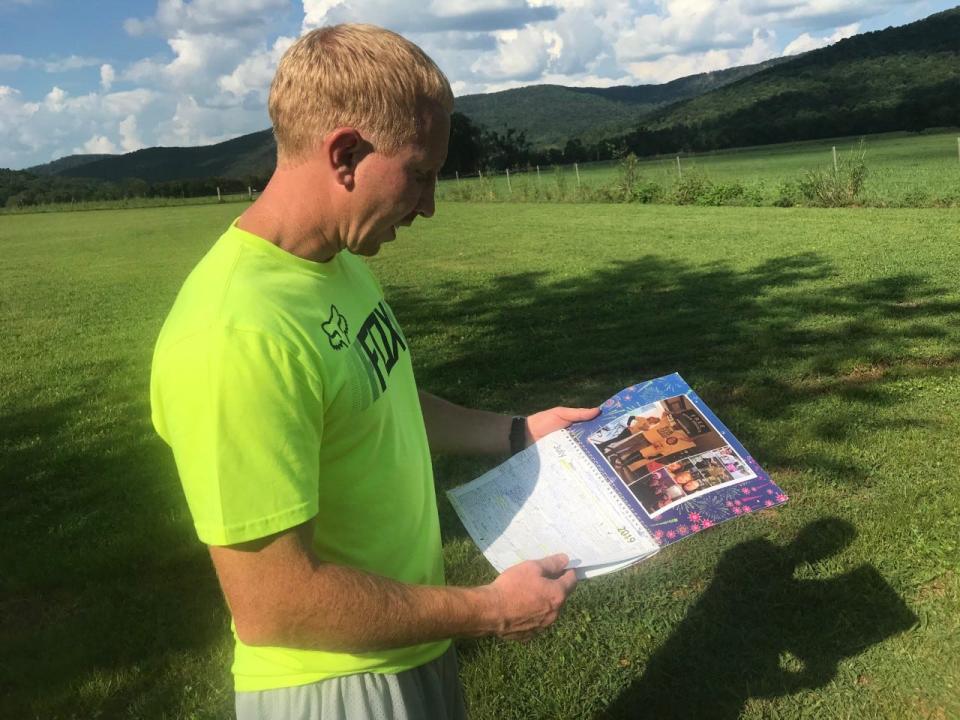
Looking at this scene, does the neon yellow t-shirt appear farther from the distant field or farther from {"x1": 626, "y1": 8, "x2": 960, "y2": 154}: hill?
{"x1": 626, "y1": 8, "x2": 960, "y2": 154}: hill

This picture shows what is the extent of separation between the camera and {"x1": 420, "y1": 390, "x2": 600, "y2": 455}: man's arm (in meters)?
2.01

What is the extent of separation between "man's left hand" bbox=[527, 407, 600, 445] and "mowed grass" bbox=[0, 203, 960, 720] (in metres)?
1.45

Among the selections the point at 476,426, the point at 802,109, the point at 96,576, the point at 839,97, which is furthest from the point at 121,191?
the point at 839,97

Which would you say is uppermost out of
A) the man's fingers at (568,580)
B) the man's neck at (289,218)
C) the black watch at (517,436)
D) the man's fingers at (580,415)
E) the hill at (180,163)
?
the hill at (180,163)

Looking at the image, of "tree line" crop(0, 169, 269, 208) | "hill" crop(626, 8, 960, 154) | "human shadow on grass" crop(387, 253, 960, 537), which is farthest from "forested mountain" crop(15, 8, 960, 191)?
"human shadow on grass" crop(387, 253, 960, 537)

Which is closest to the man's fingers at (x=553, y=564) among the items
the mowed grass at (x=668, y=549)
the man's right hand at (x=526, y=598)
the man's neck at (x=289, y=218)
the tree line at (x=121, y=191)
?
the man's right hand at (x=526, y=598)

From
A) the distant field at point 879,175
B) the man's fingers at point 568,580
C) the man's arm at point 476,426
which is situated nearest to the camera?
the man's fingers at point 568,580

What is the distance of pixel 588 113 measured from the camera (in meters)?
193

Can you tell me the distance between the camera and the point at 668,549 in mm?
4016

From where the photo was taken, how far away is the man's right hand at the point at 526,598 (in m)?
1.35

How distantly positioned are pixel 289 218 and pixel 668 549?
3.21 m

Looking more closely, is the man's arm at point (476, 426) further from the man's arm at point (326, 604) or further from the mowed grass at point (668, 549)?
the mowed grass at point (668, 549)

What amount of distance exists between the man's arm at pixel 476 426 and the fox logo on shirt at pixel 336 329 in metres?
0.66

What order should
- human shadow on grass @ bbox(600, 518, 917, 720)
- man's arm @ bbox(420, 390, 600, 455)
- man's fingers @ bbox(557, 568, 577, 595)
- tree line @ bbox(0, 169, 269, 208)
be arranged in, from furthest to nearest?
1. tree line @ bbox(0, 169, 269, 208)
2. human shadow on grass @ bbox(600, 518, 917, 720)
3. man's arm @ bbox(420, 390, 600, 455)
4. man's fingers @ bbox(557, 568, 577, 595)
